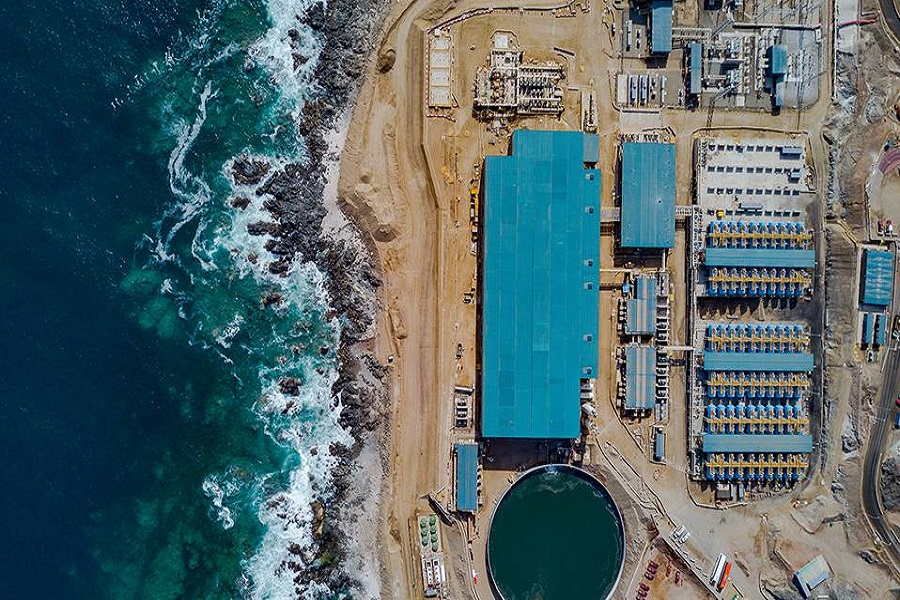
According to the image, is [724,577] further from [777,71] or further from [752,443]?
[777,71]

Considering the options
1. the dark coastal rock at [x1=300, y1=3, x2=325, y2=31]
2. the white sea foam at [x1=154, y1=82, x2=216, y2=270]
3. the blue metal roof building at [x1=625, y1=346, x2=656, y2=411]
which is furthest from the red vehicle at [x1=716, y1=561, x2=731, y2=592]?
the dark coastal rock at [x1=300, y1=3, x2=325, y2=31]

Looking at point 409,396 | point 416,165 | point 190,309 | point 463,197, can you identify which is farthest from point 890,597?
point 190,309

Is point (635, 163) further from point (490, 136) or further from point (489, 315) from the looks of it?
point (489, 315)

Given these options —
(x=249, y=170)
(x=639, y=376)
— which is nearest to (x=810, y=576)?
(x=639, y=376)

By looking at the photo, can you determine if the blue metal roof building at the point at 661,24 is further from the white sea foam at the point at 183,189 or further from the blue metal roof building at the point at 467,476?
the white sea foam at the point at 183,189

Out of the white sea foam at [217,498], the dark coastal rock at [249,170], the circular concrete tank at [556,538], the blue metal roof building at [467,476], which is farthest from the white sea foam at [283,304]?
the circular concrete tank at [556,538]

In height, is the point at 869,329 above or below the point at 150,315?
below
